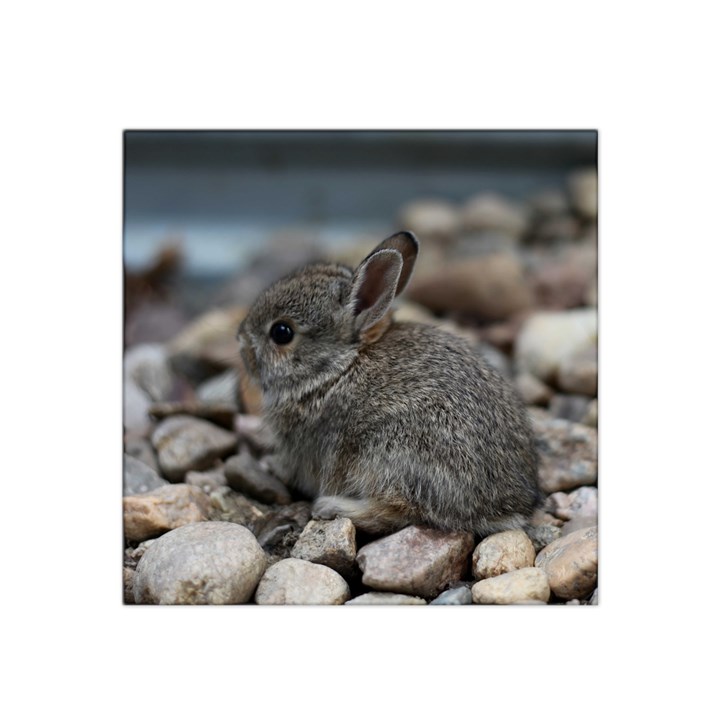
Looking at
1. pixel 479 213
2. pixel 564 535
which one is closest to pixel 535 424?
pixel 564 535

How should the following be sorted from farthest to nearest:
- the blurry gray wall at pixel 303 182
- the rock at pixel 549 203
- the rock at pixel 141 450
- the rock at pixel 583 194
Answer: the rock at pixel 549 203 < the rock at pixel 583 194 < the blurry gray wall at pixel 303 182 < the rock at pixel 141 450

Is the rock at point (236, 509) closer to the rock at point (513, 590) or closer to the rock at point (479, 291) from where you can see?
the rock at point (513, 590)

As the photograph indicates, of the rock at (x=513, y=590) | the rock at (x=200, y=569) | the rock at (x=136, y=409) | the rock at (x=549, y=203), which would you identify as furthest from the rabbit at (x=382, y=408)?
the rock at (x=549, y=203)

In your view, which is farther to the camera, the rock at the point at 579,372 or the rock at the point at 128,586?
the rock at the point at 579,372

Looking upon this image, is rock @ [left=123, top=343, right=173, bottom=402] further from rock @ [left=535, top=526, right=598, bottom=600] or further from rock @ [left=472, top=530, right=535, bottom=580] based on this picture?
rock @ [left=535, top=526, right=598, bottom=600]

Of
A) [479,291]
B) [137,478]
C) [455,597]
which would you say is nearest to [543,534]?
[455,597]

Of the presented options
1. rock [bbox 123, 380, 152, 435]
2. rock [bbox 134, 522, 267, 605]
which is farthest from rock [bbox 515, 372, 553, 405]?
rock [bbox 134, 522, 267, 605]

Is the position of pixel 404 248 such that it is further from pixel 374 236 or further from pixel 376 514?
pixel 374 236

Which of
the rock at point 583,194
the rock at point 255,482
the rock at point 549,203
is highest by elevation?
the rock at point 549,203
